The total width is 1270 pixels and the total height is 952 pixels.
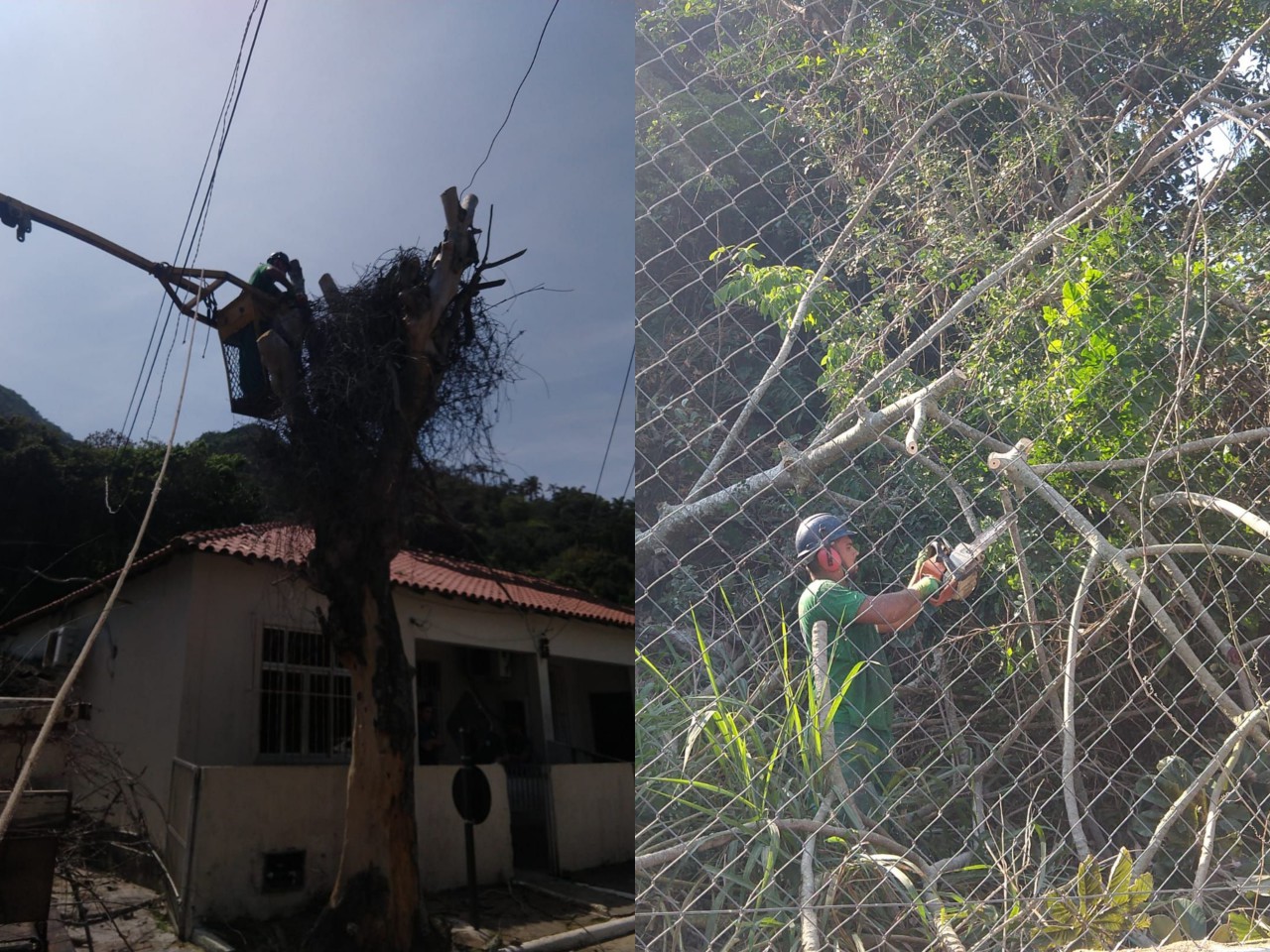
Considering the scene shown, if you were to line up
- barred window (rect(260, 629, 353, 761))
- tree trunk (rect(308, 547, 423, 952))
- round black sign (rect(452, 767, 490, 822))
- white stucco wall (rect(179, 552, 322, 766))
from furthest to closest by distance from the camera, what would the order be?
round black sign (rect(452, 767, 490, 822)), barred window (rect(260, 629, 353, 761)), tree trunk (rect(308, 547, 423, 952)), white stucco wall (rect(179, 552, 322, 766))

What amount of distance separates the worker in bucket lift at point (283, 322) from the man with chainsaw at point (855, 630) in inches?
68.2

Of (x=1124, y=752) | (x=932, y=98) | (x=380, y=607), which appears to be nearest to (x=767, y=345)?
(x=932, y=98)

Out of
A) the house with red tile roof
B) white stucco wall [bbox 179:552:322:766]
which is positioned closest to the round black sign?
the house with red tile roof

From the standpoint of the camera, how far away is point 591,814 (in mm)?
4609

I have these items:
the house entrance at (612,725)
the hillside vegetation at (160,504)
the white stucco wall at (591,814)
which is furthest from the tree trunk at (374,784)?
the house entrance at (612,725)

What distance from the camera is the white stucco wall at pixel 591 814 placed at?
4.43m

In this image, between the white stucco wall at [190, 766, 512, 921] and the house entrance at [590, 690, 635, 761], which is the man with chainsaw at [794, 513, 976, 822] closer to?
the white stucco wall at [190, 766, 512, 921]

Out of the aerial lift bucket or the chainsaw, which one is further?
the aerial lift bucket

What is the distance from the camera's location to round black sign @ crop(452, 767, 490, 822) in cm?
364

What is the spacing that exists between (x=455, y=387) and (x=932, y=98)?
1.80m

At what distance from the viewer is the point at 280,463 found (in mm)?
2711

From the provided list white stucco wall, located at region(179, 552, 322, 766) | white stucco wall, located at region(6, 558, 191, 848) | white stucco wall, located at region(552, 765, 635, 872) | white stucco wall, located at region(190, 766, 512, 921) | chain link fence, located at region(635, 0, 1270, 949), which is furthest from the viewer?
white stucco wall, located at region(552, 765, 635, 872)

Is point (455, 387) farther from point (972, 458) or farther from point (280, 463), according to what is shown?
point (972, 458)

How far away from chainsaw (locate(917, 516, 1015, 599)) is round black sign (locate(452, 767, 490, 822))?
8.52 feet
